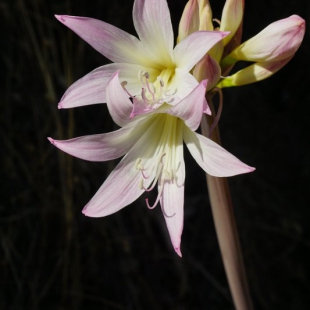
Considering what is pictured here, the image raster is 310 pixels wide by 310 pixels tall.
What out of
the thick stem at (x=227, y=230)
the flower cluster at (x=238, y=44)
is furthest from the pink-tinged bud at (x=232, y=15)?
the thick stem at (x=227, y=230)

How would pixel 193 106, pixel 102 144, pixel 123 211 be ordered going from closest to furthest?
pixel 193 106, pixel 102 144, pixel 123 211

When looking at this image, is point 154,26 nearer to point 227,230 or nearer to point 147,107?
point 147,107

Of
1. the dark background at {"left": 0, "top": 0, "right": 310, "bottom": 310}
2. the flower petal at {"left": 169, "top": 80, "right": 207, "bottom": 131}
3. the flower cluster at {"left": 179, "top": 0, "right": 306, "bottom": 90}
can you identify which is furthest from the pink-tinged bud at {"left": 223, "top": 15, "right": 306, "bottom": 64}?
the dark background at {"left": 0, "top": 0, "right": 310, "bottom": 310}

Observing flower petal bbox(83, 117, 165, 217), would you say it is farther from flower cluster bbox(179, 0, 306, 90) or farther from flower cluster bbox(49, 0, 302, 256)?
flower cluster bbox(179, 0, 306, 90)

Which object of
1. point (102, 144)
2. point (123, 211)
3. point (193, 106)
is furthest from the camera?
point (123, 211)

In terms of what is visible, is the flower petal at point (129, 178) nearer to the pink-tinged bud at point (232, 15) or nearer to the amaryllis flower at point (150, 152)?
the amaryllis flower at point (150, 152)

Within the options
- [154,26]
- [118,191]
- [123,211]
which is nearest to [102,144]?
[118,191]

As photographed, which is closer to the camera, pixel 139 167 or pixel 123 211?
pixel 139 167
